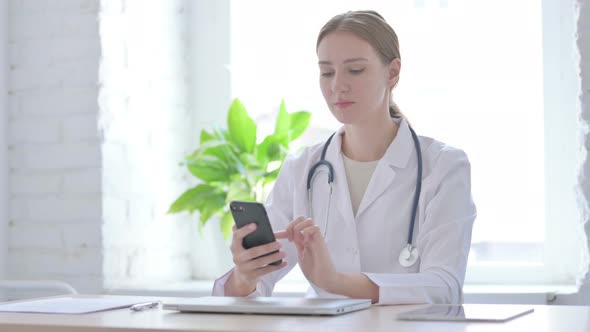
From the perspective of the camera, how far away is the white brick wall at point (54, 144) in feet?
9.59

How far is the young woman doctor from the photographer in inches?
75.7

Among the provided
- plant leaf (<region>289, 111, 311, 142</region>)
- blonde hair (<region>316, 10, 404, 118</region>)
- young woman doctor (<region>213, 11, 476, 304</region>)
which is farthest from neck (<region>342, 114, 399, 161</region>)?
plant leaf (<region>289, 111, 311, 142</region>)

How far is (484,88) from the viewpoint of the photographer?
2.97 meters

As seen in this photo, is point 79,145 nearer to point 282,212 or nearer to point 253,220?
point 282,212

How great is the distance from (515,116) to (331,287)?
1394 mm

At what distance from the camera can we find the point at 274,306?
1.47 meters

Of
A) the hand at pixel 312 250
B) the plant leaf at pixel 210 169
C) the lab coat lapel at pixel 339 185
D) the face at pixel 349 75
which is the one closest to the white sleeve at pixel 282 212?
the lab coat lapel at pixel 339 185

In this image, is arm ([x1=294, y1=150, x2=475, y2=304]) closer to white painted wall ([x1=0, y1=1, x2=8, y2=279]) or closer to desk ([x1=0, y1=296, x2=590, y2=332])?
A: desk ([x1=0, y1=296, x2=590, y2=332])

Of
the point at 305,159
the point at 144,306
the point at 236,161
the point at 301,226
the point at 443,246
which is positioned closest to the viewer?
the point at 144,306

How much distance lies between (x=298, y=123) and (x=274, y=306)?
5.04 ft

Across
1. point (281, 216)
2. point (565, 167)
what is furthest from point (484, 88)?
point (281, 216)

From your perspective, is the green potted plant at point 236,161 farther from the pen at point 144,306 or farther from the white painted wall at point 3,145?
the pen at point 144,306

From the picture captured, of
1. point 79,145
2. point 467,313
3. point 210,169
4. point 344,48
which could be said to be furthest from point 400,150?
point 79,145

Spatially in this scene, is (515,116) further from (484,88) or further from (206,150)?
(206,150)
